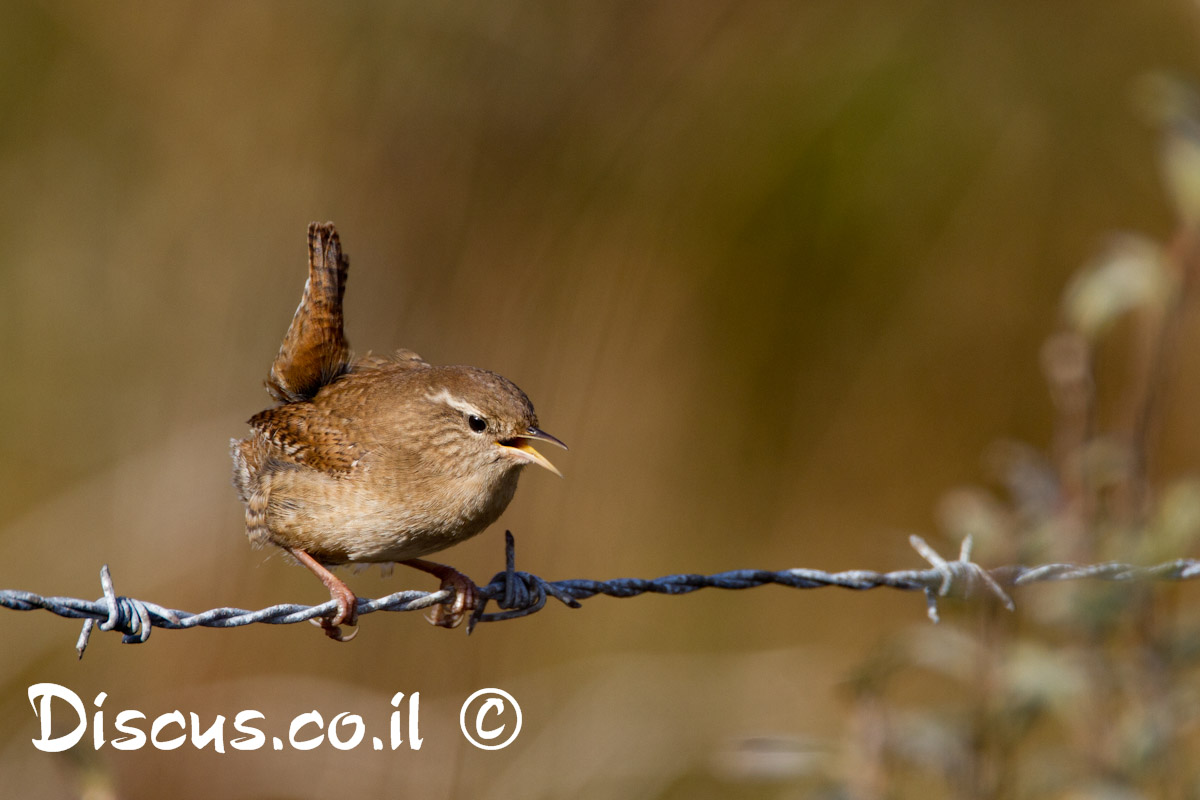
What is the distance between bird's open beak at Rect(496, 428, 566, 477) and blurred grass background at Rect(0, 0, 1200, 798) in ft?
4.07

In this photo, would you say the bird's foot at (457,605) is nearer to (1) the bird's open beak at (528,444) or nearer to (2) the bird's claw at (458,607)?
(2) the bird's claw at (458,607)

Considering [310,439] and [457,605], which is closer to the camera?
[457,605]

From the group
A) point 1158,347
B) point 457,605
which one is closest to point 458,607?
point 457,605

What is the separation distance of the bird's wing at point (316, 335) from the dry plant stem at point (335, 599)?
24.1 inches

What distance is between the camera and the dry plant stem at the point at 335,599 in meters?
2.97

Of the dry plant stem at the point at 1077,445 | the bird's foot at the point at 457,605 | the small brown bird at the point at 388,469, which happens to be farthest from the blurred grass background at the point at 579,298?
the dry plant stem at the point at 1077,445

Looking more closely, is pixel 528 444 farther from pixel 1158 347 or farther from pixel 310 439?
pixel 1158 347

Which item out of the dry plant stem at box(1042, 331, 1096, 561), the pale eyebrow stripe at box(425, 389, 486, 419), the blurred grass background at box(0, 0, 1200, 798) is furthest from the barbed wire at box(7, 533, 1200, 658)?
the blurred grass background at box(0, 0, 1200, 798)

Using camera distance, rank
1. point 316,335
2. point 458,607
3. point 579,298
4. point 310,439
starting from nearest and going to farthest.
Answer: point 458,607 < point 310,439 < point 316,335 < point 579,298

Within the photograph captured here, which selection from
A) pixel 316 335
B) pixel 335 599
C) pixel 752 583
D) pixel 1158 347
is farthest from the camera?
pixel 316 335

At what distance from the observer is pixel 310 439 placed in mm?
3211

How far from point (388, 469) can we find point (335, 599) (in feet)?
1.16

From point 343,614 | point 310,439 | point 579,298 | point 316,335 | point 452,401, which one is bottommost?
point 343,614

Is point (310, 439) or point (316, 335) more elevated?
point (316, 335)
